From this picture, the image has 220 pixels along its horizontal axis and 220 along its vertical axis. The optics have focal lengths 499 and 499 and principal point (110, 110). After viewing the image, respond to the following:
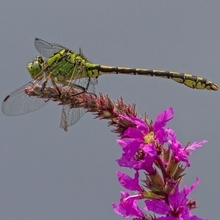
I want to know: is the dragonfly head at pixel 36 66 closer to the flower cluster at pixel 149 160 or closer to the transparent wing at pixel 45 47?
the transparent wing at pixel 45 47

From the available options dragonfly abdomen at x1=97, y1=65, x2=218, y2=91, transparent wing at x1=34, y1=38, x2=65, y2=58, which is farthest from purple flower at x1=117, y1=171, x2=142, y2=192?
transparent wing at x1=34, y1=38, x2=65, y2=58

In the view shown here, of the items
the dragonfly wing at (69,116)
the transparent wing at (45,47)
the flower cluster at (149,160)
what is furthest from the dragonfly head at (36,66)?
the flower cluster at (149,160)

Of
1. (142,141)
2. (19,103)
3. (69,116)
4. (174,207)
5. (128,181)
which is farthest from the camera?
(19,103)

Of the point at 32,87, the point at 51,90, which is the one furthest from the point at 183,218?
the point at 32,87

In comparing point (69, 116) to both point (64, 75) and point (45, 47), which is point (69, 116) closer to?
point (64, 75)

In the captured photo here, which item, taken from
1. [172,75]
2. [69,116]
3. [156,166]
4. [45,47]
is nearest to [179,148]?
[156,166]

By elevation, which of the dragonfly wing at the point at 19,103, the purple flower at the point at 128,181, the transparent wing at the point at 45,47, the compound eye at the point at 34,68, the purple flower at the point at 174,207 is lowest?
the purple flower at the point at 174,207

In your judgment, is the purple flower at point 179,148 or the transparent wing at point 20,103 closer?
the purple flower at point 179,148

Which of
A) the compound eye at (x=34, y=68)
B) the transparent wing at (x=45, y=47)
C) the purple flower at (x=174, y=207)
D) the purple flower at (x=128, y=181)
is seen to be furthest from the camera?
the transparent wing at (x=45, y=47)
